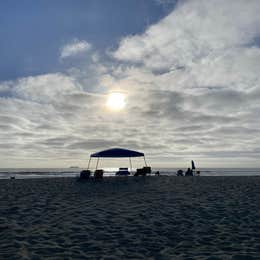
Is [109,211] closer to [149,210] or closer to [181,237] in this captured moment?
[149,210]

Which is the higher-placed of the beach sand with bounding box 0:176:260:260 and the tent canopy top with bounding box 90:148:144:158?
the tent canopy top with bounding box 90:148:144:158

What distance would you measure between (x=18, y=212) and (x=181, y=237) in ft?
20.0

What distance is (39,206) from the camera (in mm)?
11664

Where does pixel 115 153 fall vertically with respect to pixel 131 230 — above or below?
above

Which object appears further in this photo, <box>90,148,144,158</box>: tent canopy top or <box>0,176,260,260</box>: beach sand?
<box>90,148,144,158</box>: tent canopy top

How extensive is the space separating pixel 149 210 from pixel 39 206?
434cm

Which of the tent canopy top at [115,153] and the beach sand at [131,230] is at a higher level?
the tent canopy top at [115,153]

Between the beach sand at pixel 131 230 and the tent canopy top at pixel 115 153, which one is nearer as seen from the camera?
the beach sand at pixel 131 230

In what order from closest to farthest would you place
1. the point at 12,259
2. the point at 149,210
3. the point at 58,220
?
the point at 12,259, the point at 58,220, the point at 149,210

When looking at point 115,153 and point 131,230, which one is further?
point 115,153

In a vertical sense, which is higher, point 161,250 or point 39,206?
point 39,206

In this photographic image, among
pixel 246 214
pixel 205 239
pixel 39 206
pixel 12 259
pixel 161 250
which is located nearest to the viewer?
pixel 12 259

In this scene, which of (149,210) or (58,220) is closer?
(58,220)

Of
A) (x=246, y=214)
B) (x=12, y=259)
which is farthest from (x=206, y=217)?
(x=12, y=259)
